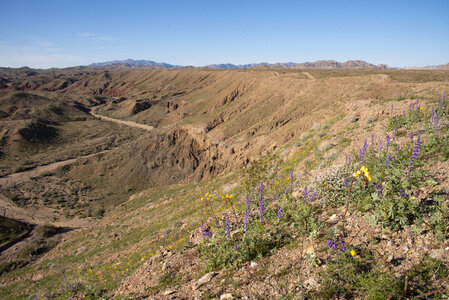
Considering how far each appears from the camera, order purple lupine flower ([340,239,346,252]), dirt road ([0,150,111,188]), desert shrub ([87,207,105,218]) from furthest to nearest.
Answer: dirt road ([0,150,111,188]) → desert shrub ([87,207,105,218]) → purple lupine flower ([340,239,346,252])

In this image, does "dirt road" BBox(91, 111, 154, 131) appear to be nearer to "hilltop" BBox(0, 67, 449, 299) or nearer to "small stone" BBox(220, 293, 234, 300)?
"hilltop" BBox(0, 67, 449, 299)

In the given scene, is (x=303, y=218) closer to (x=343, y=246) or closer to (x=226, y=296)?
(x=343, y=246)

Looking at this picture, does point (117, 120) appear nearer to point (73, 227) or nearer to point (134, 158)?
point (134, 158)

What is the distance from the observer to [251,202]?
7.84 m

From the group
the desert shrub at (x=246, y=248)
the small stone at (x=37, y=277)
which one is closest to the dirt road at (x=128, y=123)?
the small stone at (x=37, y=277)

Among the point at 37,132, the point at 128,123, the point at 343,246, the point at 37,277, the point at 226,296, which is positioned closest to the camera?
the point at 343,246

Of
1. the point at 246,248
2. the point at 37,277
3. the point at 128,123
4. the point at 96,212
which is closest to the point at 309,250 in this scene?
the point at 246,248

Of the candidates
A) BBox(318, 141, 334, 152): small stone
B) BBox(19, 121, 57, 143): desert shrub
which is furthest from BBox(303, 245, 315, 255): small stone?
BBox(19, 121, 57, 143): desert shrub

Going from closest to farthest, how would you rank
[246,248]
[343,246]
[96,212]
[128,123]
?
[343,246]
[246,248]
[96,212]
[128,123]

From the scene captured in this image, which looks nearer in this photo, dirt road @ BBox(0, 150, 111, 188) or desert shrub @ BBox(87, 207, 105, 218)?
desert shrub @ BBox(87, 207, 105, 218)

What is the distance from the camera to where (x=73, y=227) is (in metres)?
23.6

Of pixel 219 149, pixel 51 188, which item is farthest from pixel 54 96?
pixel 219 149

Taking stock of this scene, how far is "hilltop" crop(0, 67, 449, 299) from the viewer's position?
393 centimetres

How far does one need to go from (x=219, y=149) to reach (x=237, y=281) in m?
24.6
